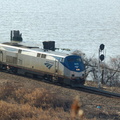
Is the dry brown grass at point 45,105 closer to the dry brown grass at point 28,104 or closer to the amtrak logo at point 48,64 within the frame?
the dry brown grass at point 28,104

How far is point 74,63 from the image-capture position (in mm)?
24500

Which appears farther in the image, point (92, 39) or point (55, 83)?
point (92, 39)

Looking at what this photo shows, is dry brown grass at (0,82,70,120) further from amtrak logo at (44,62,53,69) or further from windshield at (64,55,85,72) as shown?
windshield at (64,55,85,72)

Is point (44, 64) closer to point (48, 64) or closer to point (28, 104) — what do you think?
point (48, 64)

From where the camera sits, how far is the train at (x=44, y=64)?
24172 millimetres

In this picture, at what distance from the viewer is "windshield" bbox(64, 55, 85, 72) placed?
2409 cm

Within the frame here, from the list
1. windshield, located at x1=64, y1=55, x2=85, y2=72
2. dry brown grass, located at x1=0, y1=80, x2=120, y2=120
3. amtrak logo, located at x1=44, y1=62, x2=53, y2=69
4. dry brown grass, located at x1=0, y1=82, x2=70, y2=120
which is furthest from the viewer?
amtrak logo, located at x1=44, y1=62, x2=53, y2=69

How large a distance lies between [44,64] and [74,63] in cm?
252

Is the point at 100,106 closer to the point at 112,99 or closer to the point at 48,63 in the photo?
the point at 112,99

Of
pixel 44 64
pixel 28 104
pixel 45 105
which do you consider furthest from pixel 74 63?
pixel 28 104

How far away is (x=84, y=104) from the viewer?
19828 millimetres

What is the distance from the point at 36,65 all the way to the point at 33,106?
26.7ft

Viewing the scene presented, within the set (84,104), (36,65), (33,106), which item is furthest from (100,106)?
(36,65)

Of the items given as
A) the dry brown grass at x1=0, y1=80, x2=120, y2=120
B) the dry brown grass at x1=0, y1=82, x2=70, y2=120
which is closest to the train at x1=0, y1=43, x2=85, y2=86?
the dry brown grass at x1=0, y1=80, x2=120, y2=120
